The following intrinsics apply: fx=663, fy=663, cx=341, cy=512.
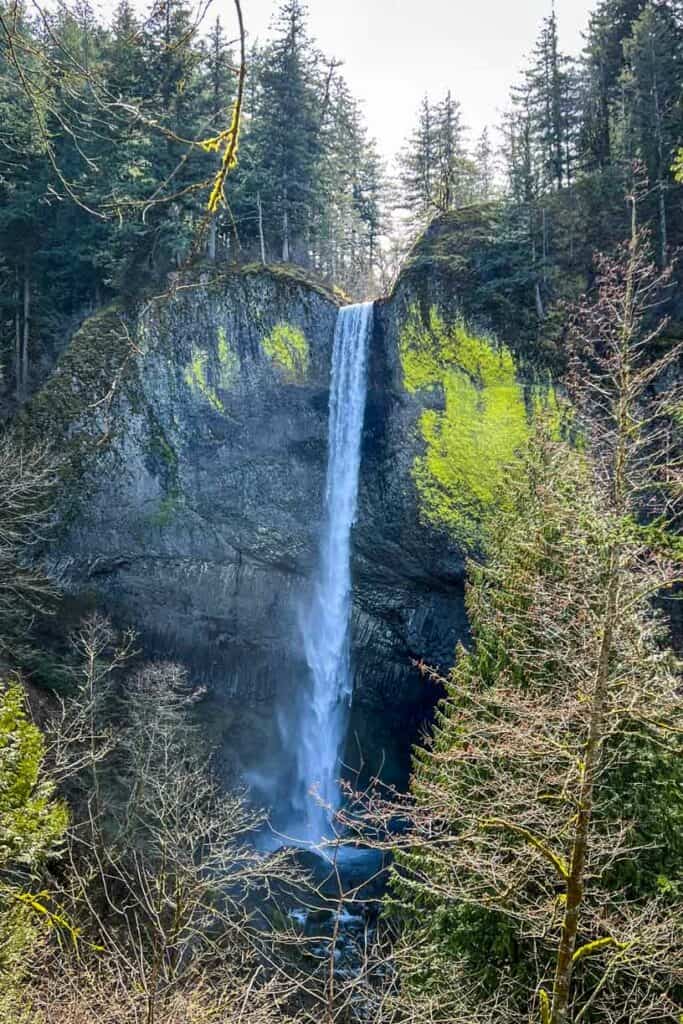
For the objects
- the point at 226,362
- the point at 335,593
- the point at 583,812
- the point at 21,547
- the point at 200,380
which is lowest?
the point at 335,593

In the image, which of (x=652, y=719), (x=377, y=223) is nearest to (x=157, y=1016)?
(x=652, y=719)

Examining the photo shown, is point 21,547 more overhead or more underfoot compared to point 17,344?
more underfoot

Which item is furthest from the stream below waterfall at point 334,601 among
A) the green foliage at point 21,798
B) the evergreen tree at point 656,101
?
the green foliage at point 21,798

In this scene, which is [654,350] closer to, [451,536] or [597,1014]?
[451,536]

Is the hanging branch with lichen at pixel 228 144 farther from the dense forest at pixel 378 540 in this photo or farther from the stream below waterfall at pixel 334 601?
the stream below waterfall at pixel 334 601

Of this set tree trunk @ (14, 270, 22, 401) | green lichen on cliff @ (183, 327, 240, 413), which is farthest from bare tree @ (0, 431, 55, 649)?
green lichen on cliff @ (183, 327, 240, 413)

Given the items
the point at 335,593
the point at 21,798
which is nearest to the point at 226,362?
the point at 335,593

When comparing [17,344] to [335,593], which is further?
[17,344]

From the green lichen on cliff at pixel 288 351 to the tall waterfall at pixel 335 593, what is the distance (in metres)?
1.02

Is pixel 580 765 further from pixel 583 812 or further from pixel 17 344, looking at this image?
pixel 17 344

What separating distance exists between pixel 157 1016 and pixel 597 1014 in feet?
13.7

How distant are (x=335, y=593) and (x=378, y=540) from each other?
92.9 inches

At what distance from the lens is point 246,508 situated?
21.0 metres

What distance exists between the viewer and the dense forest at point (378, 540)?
620 centimetres
